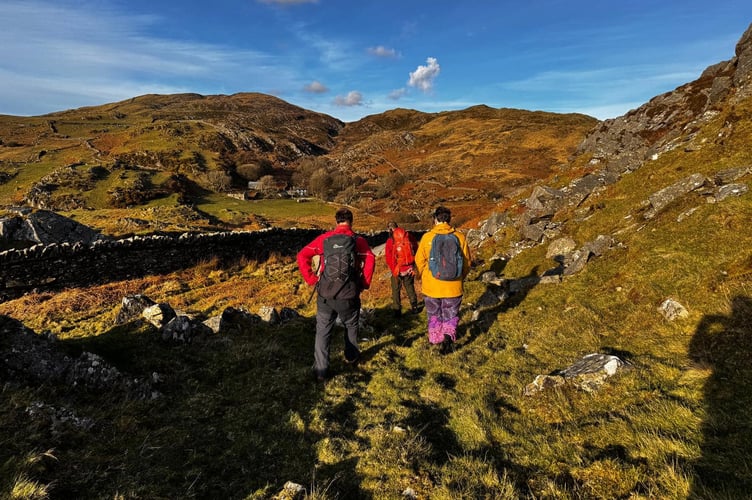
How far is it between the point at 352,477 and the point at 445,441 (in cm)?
134

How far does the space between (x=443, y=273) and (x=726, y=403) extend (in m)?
4.18

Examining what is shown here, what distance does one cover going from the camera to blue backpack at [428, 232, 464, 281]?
696 cm

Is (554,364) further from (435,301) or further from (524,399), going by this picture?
(435,301)

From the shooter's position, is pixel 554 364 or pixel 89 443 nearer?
pixel 89 443

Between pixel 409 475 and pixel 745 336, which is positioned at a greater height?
pixel 745 336

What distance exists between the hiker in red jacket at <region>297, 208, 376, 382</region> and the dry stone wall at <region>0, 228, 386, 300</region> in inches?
648

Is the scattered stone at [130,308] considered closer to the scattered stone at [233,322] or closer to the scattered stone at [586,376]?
the scattered stone at [233,322]

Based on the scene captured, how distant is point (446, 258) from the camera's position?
22.9 ft

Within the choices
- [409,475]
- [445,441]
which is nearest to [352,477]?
[409,475]

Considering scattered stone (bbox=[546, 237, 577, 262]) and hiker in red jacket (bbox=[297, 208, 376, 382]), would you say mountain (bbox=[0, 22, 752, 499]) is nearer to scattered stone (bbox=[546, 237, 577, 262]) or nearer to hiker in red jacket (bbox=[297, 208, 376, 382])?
scattered stone (bbox=[546, 237, 577, 262])

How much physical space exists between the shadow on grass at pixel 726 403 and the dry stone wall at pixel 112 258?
2177cm

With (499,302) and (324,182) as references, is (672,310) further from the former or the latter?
(324,182)

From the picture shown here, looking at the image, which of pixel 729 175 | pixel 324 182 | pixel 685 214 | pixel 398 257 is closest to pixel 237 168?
pixel 324 182

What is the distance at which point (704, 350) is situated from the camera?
5.04m
